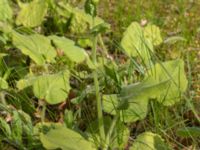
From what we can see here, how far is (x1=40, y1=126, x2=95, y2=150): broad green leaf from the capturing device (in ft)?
4.55

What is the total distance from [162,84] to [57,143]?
0.29 metres

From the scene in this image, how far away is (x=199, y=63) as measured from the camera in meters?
2.03

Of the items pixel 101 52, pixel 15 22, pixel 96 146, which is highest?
pixel 15 22

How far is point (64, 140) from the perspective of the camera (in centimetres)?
140

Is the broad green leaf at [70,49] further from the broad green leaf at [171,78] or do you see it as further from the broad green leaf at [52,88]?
the broad green leaf at [171,78]

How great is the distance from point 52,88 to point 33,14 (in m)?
0.51

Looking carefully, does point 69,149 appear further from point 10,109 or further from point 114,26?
point 114,26

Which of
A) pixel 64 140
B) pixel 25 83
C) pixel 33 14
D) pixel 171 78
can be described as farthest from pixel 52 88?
pixel 33 14

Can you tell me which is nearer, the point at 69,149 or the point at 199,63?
the point at 69,149

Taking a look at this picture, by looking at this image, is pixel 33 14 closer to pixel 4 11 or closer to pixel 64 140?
pixel 4 11

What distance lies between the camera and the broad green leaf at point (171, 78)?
1434mm

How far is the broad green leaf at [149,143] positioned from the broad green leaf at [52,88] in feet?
0.96

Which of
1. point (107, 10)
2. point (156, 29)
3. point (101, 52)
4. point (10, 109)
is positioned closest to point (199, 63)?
point (156, 29)

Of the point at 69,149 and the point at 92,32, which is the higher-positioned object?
the point at 92,32
